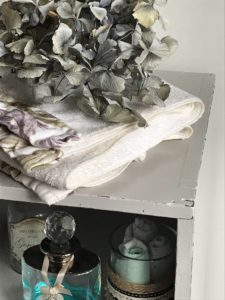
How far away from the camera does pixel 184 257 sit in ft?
2.27

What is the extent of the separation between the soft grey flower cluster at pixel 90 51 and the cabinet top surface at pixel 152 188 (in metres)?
0.06

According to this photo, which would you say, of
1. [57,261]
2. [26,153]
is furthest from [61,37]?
[57,261]

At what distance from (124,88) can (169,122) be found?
9 cm

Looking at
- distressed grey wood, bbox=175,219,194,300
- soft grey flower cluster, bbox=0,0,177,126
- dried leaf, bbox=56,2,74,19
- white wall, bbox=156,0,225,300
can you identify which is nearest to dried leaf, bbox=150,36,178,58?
soft grey flower cluster, bbox=0,0,177,126

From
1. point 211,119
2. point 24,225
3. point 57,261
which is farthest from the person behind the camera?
point 211,119

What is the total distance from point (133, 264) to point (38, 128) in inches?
8.1

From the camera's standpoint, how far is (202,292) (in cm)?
126

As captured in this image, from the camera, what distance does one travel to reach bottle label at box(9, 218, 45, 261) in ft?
3.00

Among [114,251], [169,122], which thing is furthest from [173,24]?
[114,251]

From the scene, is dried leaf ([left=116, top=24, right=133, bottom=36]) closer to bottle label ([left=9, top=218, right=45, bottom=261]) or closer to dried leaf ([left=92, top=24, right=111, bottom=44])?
dried leaf ([left=92, top=24, right=111, bottom=44])

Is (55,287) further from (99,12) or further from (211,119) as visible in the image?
(211,119)

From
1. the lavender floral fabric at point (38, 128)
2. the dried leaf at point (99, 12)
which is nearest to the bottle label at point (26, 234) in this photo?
the lavender floral fabric at point (38, 128)

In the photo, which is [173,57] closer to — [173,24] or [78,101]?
[173,24]

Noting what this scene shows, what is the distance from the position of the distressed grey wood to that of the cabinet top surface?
0.6 inches
